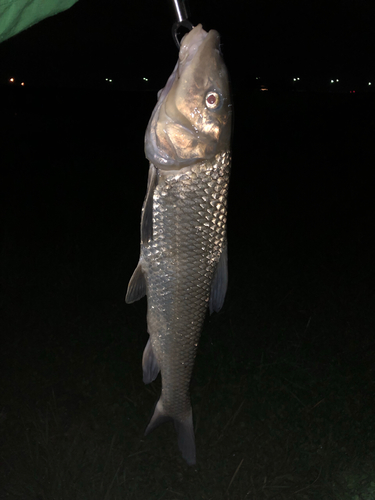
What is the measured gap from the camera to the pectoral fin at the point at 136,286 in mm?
1041

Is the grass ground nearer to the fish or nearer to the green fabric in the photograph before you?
the fish

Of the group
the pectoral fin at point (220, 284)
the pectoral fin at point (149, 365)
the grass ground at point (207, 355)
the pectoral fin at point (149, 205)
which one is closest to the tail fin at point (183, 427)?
the pectoral fin at point (149, 365)

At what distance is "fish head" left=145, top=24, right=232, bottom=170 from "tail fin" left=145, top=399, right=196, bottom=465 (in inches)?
31.1

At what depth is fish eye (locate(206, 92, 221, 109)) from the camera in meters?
0.93

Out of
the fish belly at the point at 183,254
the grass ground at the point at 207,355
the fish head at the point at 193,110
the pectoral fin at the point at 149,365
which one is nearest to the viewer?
the fish head at the point at 193,110

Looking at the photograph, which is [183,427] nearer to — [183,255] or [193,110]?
[183,255]

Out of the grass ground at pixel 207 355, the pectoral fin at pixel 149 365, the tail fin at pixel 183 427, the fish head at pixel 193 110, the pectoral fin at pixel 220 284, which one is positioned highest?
the fish head at pixel 193 110

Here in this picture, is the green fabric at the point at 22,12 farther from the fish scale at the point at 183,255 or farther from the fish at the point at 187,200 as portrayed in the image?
the fish scale at the point at 183,255

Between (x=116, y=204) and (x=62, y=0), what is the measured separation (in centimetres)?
497

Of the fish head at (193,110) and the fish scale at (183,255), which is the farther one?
the fish scale at (183,255)

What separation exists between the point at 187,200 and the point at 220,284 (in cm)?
23

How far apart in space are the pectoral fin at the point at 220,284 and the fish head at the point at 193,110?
0.25 metres

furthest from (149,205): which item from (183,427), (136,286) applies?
(183,427)

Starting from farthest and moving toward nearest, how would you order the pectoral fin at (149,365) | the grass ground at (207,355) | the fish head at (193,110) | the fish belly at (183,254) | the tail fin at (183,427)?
the grass ground at (207,355) < the tail fin at (183,427) < the pectoral fin at (149,365) < the fish belly at (183,254) < the fish head at (193,110)
